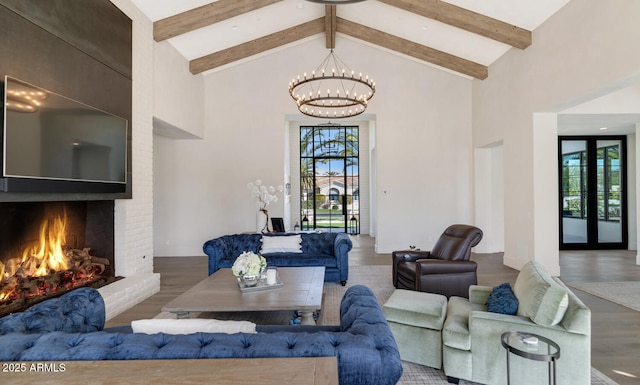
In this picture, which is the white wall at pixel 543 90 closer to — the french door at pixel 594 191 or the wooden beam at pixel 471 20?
the wooden beam at pixel 471 20

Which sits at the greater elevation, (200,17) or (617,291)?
(200,17)

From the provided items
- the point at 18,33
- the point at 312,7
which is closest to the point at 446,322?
the point at 18,33

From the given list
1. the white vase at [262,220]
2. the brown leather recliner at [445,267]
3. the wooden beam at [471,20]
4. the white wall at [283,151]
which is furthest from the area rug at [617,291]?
the white vase at [262,220]

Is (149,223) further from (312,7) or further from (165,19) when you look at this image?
(312,7)

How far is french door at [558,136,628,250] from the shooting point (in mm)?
8156

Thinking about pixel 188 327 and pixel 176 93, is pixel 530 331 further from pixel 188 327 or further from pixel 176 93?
pixel 176 93

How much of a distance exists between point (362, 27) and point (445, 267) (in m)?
5.33

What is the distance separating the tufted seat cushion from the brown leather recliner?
10.6ft

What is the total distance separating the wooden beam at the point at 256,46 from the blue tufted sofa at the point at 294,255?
3.83m

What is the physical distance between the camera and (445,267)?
4160mm

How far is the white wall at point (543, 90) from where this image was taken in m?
4.12

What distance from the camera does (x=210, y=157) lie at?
317 inches

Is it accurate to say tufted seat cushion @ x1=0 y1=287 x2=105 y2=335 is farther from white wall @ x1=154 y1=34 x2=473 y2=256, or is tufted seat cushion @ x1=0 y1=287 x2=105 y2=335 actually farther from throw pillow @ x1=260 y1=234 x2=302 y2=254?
white wall @ x1=154 y1=34 x2=473 y2=256

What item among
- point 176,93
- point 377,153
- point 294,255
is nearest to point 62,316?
point 294,255
